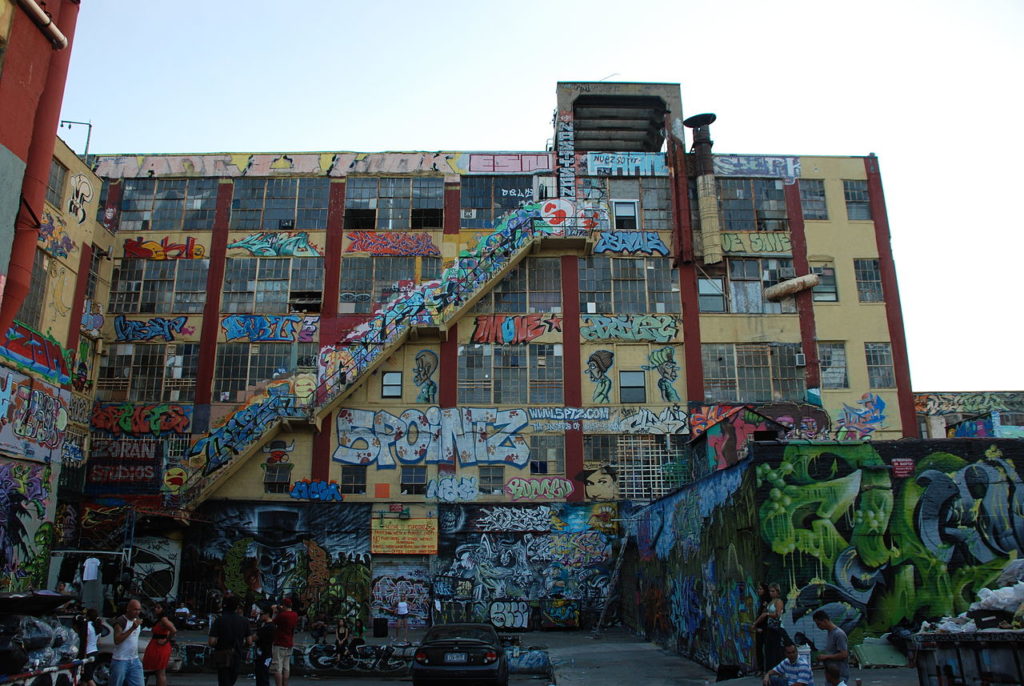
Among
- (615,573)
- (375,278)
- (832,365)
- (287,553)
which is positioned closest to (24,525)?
(287,553)

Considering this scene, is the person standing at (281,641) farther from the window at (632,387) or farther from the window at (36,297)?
the window at (632,387)

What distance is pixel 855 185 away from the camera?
3353cm

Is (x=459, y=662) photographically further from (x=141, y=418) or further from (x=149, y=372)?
(x=149, y=372)

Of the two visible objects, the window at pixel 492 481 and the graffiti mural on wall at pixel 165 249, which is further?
the graffiti mural on wall at pixel 165 249

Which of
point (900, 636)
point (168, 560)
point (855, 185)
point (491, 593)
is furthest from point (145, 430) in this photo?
point (855, 185)

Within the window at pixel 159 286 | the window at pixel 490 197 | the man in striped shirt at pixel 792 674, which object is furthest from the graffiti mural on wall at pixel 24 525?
the man in striped shirt at pixel 792 674

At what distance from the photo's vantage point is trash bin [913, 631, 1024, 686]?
8.69 m

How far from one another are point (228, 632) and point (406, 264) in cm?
2091

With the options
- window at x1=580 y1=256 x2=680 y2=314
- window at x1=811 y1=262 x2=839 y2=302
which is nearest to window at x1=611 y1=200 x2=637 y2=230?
window at x1=580 y1=256 x2=680 y2=314

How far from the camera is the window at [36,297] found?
80.4ft

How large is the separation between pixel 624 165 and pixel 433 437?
13.9 meters

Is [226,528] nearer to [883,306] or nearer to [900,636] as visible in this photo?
[900,636]

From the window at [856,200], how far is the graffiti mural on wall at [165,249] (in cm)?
2689

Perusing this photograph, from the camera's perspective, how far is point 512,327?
3103 cm
